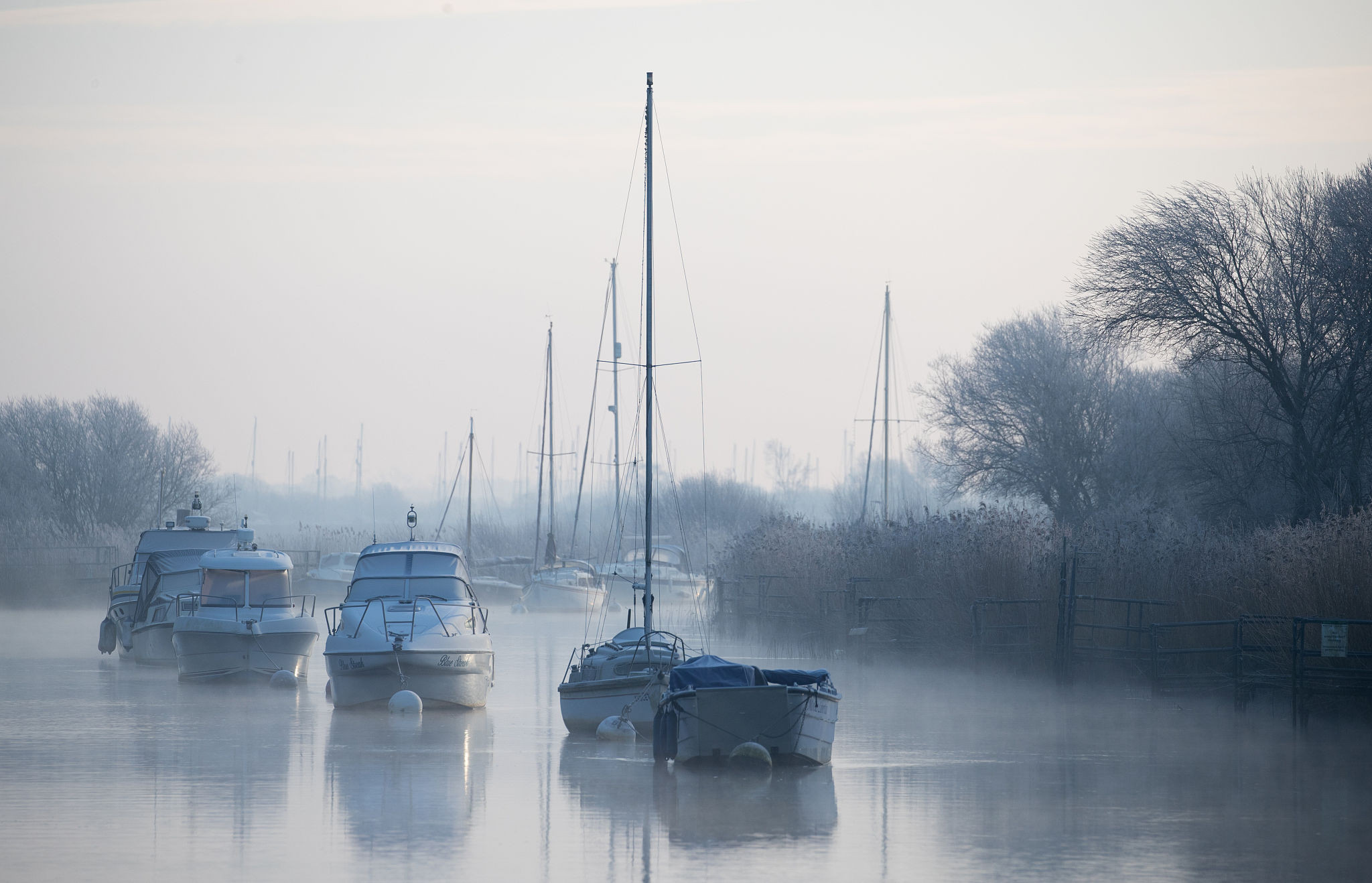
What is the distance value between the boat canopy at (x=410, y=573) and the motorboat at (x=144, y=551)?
797 cm

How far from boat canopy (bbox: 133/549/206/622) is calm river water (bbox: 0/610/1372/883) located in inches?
273

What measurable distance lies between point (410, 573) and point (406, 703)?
13.9 ft

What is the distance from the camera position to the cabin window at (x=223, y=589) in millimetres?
30609

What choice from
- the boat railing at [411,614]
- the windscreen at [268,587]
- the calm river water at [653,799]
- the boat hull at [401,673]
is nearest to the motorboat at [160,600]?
the windscreen at [268,587]

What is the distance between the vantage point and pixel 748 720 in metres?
18.5

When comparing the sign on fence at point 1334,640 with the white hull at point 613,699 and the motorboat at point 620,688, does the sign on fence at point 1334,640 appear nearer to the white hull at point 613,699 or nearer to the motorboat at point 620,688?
the motorboat at point 620,688

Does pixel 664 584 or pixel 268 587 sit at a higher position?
pixel 268 587

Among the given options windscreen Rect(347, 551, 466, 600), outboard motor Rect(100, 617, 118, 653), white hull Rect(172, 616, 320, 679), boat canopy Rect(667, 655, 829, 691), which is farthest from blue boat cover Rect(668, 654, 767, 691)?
outboard motor Rect(100, 617, 118, 653)

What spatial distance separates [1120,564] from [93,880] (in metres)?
23.3

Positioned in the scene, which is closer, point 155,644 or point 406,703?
point 406,703

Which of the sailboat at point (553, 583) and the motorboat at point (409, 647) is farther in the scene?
the sailboat at point (553, 583)

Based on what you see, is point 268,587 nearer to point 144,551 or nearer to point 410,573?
point 410,573

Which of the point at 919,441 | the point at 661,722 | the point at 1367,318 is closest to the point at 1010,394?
the point at 919,441

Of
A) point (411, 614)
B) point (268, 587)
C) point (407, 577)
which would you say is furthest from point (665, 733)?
point (268, 587)
